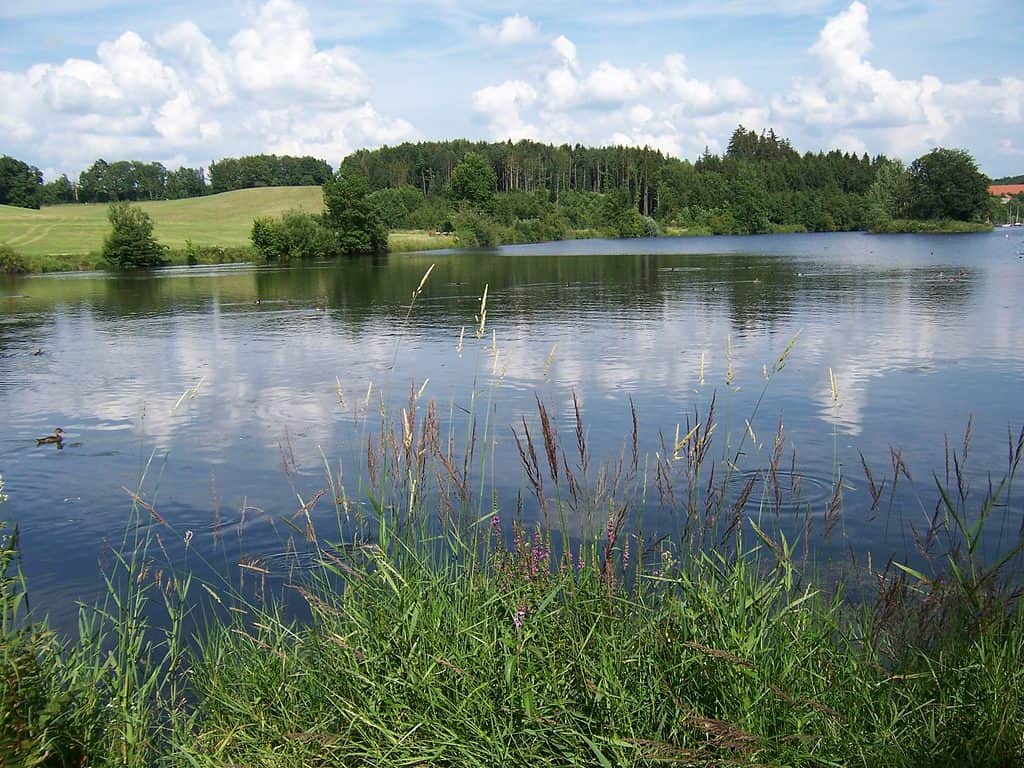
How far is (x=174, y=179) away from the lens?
166 metres

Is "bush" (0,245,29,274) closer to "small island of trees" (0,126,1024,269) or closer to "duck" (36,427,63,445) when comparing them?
"small island of trees" (0,126,1024,269)

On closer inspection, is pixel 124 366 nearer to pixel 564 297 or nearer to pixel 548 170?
pixel 564 297

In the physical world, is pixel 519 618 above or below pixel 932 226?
below

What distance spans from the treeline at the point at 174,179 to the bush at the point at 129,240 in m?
79.0

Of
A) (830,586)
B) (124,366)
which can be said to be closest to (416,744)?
(830,586)

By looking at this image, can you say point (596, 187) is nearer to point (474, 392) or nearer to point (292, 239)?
point (292, 239)

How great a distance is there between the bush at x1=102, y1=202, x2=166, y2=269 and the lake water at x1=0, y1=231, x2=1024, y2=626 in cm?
3086

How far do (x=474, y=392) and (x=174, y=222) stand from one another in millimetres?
111498

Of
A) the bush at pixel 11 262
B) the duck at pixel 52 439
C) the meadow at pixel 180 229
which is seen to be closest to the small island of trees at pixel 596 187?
the meadow at pixel 180 229

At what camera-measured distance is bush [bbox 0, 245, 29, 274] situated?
65000mm

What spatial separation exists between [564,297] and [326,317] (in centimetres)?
1035

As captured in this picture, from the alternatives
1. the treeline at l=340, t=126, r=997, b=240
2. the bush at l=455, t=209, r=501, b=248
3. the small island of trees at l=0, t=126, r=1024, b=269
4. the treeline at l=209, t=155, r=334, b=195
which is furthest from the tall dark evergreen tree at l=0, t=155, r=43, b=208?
the bush at l=455, t=209, r=501, b=248

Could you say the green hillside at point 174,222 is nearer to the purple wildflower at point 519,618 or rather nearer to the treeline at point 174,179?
the treeline at point 174,179

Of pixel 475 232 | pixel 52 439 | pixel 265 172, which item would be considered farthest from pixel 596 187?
pixel 52 439
